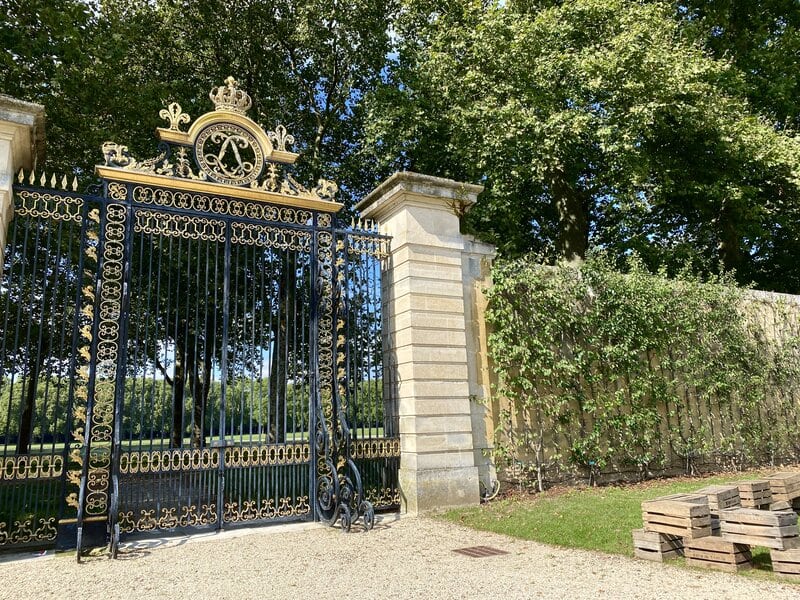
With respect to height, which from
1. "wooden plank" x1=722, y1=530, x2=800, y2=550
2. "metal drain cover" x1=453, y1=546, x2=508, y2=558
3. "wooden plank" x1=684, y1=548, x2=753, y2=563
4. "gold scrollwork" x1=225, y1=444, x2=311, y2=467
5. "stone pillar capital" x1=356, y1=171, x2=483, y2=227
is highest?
"stone pillar capital" x1=356, y1=171, x2=483, y2=227

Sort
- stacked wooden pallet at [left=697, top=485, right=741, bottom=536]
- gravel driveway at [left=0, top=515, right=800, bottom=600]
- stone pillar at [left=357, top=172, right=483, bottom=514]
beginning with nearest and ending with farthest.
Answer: gravel driveway at [left=0, top=515, right=800, bottom=600], stacked wooden pallet at [left=697, top=485, right=741, bottom=536], stone pillar at [left=357, top=172, right=483, bottom=514]

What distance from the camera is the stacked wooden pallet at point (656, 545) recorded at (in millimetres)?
5098

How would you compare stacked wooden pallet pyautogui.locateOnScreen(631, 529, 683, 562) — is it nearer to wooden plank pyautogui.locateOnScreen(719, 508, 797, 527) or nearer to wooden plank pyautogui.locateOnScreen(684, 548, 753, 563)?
wooden plank pyautogui.locateOnScreen(684, 548, 753, 563)

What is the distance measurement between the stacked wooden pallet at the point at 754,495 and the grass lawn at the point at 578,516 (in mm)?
671

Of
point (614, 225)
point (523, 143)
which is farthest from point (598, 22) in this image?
point (614, 225)

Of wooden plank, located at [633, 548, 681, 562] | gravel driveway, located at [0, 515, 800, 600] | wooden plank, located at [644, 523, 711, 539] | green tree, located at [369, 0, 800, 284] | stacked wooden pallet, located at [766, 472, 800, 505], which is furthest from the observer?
green tree, located at [369, 0, 800, 284]

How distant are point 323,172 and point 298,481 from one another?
850 centimetres

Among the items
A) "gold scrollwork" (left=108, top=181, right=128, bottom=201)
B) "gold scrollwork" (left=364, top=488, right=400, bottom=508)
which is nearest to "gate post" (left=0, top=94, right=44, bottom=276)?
"gold scrollwork" (left=108, top=181, right=128, bottom=201)

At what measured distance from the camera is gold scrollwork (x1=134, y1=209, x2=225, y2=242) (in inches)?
269

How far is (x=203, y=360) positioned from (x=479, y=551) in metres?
3.74

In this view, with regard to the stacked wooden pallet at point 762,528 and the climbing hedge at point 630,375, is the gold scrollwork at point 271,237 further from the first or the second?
the stacked wooden pallet at point 762,528

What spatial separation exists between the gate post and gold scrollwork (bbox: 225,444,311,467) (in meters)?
3.02

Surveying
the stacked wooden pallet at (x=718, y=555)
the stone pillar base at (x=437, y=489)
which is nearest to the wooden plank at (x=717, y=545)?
the stacked wooden pallet at (x=718, y=555)

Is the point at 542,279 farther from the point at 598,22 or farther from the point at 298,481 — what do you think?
the point at 598,22
